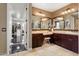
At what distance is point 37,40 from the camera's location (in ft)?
10.7

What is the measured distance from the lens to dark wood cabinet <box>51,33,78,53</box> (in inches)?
115

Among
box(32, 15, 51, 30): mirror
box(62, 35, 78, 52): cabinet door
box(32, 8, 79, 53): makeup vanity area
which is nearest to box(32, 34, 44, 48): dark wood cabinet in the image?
box(32, 8, 79, 53): makeup vanity area

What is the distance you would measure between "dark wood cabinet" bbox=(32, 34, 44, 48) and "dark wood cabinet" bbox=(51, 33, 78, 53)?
42 cm

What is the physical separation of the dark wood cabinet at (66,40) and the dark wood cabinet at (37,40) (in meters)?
0.42

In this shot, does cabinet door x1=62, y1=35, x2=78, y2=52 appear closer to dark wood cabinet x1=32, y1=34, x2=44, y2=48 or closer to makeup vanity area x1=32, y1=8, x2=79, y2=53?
makeup vanity area x1=32, y1=8, x2=79, y2=53

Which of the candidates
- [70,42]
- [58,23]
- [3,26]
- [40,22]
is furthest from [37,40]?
[3,26]

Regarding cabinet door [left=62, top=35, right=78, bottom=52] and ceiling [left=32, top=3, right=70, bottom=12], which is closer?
ceiling [left=32, top=3, right=70, bottom=12]

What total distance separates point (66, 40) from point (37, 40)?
0.94 m

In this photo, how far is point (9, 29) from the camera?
257 centimetres

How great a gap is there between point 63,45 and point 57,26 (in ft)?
2.57

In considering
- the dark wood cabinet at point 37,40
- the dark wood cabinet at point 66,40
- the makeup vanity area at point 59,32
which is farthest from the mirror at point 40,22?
the dark wood cabinet at point 66,40

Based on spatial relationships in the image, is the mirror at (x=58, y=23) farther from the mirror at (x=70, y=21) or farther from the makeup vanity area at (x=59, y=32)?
the mirror at (x=70, y=21)

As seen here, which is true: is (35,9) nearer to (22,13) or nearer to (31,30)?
(22,13)

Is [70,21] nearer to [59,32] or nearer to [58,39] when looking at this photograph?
[59,32]
